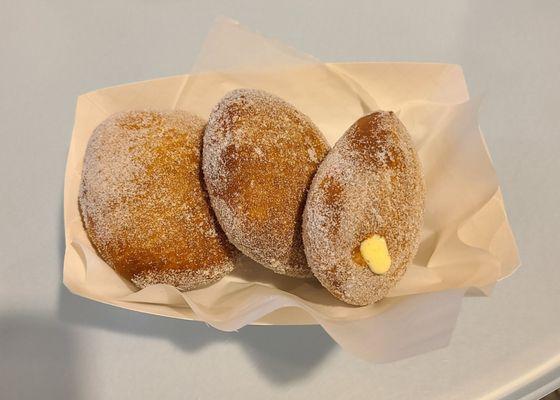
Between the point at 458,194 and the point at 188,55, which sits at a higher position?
the point at 188,55

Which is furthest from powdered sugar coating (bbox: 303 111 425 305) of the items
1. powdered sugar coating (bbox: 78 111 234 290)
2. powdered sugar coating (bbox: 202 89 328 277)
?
powdered sugar coating (bbox: 78 111 234 290)

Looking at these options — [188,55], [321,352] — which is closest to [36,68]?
[188,55]

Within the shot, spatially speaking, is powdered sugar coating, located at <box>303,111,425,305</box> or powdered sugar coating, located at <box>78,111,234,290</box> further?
powdered sugar coating, located at <box>78,111,234,290</box>

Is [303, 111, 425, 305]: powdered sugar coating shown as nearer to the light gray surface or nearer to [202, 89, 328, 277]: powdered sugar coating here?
[202, 89, 328, 277]: powdered sugar coating

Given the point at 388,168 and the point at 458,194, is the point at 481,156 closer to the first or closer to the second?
the point at 458,194

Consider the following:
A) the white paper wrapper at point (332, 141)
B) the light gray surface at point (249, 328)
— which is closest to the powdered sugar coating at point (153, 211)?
the white paper wrapper at point (332, 141)

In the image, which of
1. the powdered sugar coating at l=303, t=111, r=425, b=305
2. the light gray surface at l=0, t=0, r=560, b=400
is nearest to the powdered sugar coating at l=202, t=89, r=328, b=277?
the powdered sugar coating at l=303, t=111, r=425, b=305

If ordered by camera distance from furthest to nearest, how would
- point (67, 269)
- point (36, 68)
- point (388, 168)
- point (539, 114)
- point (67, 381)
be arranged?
point (36, 68) → point (539, 114) → point (67, 381) → point (67, 269) → point (388, 168)
